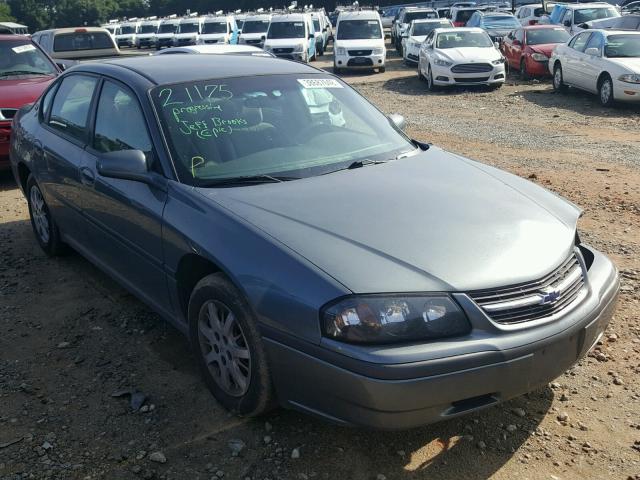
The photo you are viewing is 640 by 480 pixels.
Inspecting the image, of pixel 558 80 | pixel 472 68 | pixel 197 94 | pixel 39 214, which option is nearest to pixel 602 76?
pixel 558 80

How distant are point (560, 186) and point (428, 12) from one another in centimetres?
2642

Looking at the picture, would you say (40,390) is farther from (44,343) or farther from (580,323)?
(580,323)

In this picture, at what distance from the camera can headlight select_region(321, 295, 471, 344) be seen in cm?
277

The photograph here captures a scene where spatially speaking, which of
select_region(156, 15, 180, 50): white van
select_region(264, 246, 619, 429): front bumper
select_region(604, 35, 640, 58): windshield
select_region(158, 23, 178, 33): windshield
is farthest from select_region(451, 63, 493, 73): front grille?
select_region(158, 23, 178, 33): windshield

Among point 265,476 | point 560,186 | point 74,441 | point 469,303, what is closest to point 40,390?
point 74,441

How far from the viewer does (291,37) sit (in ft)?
82.3

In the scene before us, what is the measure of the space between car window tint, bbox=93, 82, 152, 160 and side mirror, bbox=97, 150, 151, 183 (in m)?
0.12

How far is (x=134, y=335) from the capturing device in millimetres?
4418

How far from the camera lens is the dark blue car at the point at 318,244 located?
9.15 feet

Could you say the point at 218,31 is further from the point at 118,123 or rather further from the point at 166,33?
the point at 118,123

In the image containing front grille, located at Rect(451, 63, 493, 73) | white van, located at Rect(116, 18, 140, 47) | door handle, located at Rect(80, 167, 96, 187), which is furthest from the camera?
white van, located at Rect(116, 18, 140, 47)

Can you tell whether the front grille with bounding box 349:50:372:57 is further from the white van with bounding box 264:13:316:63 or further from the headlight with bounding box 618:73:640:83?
the headlight with bounding box 618:73:640:83

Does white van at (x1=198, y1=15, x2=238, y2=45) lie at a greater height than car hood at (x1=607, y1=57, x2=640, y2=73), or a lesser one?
lesser

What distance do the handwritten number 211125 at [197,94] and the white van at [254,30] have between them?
25.8 m
